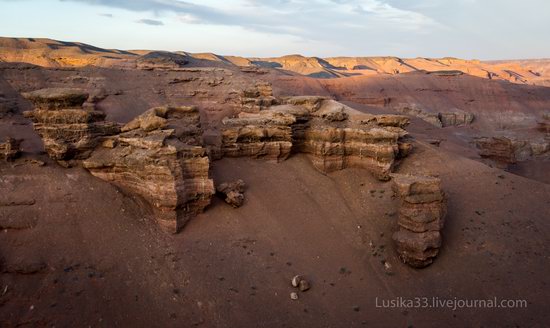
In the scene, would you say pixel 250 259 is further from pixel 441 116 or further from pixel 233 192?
pixel 441 116

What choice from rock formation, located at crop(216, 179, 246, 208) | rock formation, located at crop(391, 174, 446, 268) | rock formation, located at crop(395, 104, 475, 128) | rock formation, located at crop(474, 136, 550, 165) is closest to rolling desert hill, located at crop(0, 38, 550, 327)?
rock formation, located at crop(216, 179, 246, 208)

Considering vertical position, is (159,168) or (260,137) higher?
(260,137)

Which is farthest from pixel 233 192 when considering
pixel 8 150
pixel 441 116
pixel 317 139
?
pixel 441 116

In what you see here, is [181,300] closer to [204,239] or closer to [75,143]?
[204,239]

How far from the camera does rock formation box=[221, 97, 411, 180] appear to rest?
18.2 meters

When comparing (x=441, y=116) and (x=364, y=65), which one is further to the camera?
(x=364, y=65)

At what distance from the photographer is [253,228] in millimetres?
14617

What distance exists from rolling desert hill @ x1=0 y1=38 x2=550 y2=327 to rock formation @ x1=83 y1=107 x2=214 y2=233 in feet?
0.24

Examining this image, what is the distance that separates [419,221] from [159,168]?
937cm

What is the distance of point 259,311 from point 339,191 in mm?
7757

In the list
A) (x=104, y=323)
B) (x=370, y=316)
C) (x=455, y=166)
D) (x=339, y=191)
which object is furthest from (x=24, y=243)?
(x=455, y=166)

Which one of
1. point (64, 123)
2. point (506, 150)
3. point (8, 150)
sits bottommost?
point (506, 150)

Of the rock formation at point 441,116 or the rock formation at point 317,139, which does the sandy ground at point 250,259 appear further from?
the rock formation at point 441,116

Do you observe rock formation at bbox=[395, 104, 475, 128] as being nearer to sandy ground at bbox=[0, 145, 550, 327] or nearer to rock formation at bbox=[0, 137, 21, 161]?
sandy ground at bbox=[0, 145, 550, 327]
